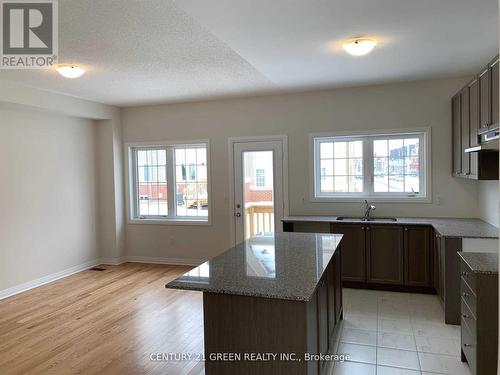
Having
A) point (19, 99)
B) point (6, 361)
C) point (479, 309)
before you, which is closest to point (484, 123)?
point (479, 309)

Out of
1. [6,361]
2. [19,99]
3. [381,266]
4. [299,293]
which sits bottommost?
[6,361]

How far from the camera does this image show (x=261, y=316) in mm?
2016

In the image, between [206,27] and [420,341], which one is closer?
[206,27]

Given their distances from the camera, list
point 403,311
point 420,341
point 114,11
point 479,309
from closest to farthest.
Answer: point 479,309 → point 114,11 → point 420,341 → point 403,311

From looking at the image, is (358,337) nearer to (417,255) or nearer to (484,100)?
(417,255)

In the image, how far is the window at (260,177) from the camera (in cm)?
558

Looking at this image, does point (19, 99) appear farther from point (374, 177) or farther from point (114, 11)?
point (374, 177)

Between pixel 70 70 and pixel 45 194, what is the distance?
87.8 inches

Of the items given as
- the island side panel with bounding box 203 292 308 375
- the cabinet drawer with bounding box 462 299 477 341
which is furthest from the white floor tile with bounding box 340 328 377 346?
the island side panel with bounding box 203 292 308 375

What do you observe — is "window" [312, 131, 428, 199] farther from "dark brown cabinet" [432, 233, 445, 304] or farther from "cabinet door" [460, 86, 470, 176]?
"dark brown cabinet" [432, 233, 445, 304]

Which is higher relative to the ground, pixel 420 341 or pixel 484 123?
pixel 484 123

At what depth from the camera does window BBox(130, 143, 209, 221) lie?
6055 mm

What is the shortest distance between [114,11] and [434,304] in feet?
13.7

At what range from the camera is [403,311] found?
3.88 meters
